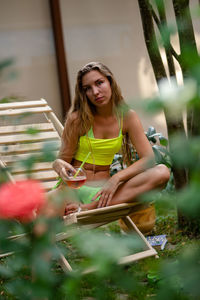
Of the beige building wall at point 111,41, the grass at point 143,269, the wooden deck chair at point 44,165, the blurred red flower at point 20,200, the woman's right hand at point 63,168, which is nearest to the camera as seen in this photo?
the blurred red flower at point 20,200

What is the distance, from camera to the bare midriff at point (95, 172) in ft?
11.3

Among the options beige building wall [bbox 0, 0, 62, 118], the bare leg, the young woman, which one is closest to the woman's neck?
the young woman

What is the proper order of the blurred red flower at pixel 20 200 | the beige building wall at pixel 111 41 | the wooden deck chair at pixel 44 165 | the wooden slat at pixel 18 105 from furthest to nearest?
the beige building wall at pixel 111 41, the wooden slat at pixel 18 105, the wooden deck chair at pixel 44 165, the blurred red flower at pixel 20 200

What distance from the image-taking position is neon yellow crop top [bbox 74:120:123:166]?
3.40 metres

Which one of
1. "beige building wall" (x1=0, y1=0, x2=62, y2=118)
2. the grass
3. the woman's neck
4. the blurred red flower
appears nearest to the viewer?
the blurred red flower

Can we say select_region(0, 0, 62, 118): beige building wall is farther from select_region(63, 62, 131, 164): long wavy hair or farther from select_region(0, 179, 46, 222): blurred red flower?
select_region(0, 179, 46, 222): blurred red flower

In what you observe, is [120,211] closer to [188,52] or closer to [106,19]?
[188,52]

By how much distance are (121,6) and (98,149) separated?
131 inches

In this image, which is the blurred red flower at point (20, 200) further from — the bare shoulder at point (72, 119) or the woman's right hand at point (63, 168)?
the bare shoulder at point (72, 119)

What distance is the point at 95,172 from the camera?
3492 millimetres

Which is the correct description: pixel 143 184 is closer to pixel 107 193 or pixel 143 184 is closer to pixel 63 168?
pixel 107 193

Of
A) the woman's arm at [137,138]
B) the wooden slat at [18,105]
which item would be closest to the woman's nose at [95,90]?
the woman's arm at [137,138]

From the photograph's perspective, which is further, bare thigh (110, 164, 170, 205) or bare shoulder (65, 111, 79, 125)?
bare shoulder (65, 111, 79, 125)

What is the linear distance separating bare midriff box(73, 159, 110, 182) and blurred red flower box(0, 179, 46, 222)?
2.76 metres
